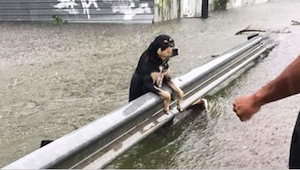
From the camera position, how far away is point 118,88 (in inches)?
246

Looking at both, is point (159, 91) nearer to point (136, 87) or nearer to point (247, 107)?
point (136, 87)

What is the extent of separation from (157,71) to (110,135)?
3.89 ft

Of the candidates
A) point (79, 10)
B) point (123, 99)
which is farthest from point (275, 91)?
point (79, 10)

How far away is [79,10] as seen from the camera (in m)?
15.8

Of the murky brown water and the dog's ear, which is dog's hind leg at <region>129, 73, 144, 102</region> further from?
the murky brown water

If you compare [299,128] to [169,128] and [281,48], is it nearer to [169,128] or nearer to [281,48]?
[169,128]

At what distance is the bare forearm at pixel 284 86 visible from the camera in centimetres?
178

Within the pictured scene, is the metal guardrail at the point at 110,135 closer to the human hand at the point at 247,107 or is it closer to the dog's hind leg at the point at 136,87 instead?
the dog's hind leg at the point at 136,87

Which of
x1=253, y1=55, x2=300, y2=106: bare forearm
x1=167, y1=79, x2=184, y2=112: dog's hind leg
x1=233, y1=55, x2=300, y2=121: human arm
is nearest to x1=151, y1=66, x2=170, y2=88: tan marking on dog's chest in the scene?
x1=167, y1=79, x2=184, y2=112: dog's hind leg

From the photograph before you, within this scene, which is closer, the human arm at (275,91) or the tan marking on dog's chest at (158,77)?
the human arm at (275,91)

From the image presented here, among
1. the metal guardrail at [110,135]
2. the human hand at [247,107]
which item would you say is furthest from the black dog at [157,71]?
the human hand at [247,107]

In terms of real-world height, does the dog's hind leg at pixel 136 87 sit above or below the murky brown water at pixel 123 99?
above

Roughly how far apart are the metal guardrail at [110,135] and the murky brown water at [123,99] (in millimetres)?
309

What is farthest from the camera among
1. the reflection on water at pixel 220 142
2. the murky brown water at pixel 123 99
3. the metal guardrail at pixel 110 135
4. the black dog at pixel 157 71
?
the black dog at pixel 157 71
